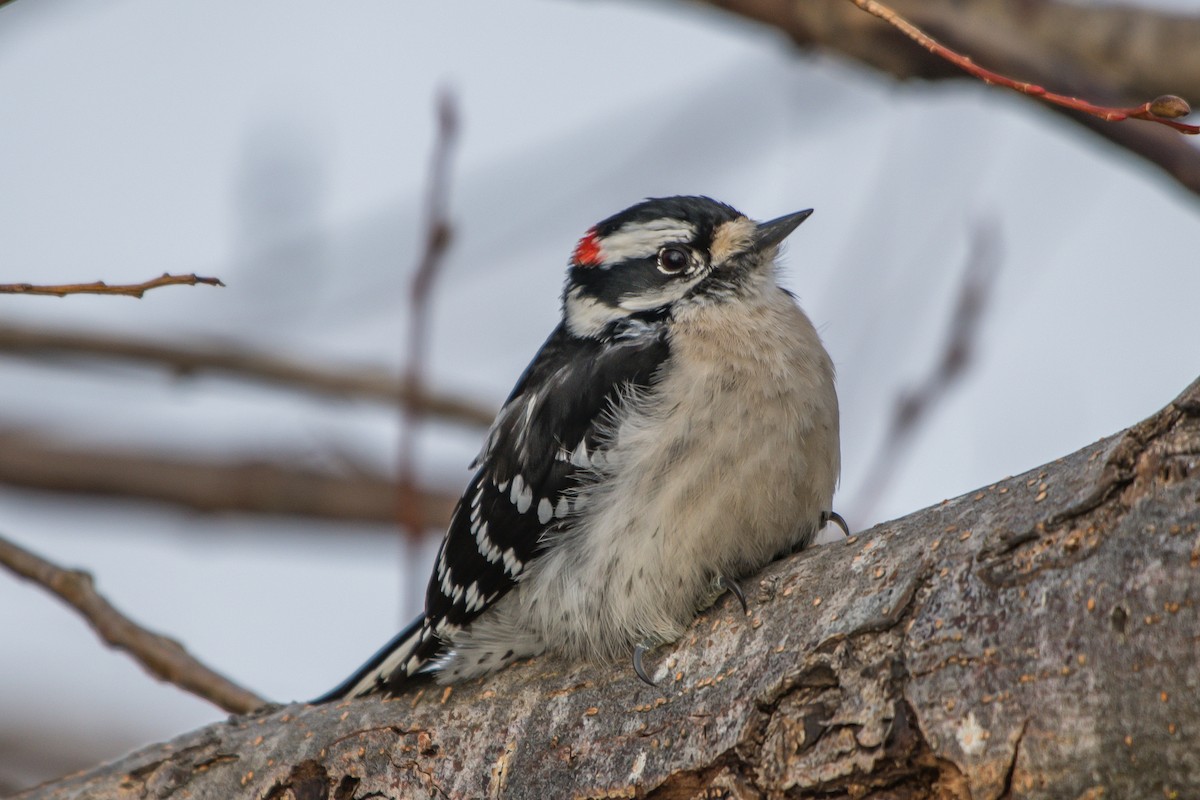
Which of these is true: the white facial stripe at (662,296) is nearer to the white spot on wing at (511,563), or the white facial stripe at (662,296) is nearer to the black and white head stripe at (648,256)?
the black and white head stripe at (648,256)

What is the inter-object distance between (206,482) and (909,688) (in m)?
5.04

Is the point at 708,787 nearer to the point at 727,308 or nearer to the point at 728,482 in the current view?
the point at 728,482

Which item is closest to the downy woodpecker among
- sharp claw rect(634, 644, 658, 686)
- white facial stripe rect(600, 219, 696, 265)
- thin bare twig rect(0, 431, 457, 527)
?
sharp claw rect(634, 644, 658, 686)

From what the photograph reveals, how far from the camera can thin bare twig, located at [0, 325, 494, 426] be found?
5715mm

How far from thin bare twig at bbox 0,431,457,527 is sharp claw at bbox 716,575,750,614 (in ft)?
11.5

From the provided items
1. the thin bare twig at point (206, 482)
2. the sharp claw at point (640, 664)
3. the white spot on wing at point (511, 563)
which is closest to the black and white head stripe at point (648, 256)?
the white spot on wing at point (511, 563)

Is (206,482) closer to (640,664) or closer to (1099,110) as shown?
(640,664)

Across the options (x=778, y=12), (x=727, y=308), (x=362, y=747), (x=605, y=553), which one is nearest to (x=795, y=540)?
(x=605, y=553)

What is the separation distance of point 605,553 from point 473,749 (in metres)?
0.68

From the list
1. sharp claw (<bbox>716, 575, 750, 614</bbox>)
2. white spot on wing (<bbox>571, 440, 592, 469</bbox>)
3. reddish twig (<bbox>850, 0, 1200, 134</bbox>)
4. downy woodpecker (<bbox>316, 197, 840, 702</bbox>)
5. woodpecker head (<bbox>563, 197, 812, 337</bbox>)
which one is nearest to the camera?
reddish twig (<bbox>850, 0, 1200, 134</bbox>)

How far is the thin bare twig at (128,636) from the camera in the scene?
3523mm

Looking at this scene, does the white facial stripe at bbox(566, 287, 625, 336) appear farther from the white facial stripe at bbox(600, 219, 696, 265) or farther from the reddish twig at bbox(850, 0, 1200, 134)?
the reddish twig at bbox(850, 0, 1200, 134)

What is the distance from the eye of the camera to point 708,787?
250 centimetres

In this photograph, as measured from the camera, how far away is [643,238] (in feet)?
13.8
